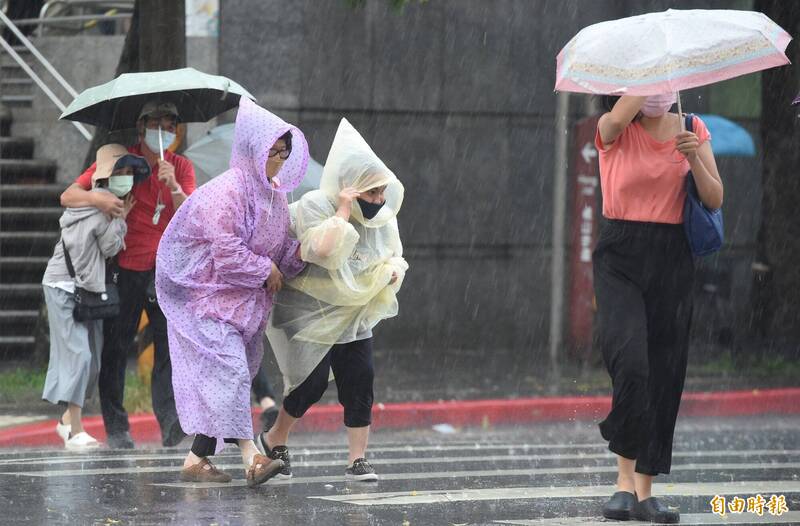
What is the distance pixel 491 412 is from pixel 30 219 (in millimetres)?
5678

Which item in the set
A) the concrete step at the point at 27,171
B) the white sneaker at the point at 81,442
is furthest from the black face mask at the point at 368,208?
the concrete step at the point at 27,171

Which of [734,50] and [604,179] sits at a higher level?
[734,50]

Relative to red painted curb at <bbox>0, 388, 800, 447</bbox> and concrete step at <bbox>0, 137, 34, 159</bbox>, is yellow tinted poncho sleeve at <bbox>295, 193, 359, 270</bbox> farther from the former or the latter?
concrete step at <bbox>0, 137, 34, 159</bbox>

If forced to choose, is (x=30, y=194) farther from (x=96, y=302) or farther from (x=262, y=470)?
(x=262, y=470)

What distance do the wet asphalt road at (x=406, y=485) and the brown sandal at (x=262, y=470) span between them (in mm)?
70

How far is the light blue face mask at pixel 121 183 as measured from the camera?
8734mm

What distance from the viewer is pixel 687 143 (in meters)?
5.97

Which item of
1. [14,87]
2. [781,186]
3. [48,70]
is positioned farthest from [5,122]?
[781,186]

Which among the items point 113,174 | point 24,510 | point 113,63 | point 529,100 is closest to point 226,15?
point 113,63

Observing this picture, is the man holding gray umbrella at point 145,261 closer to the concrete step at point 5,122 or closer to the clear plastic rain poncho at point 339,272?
the clear plastic rain poncho at point 339,272

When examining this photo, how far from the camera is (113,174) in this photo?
875cm

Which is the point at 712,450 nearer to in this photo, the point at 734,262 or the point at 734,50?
the point at 734,50

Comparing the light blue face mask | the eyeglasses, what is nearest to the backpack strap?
the light blue face mask

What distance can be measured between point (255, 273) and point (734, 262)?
11.2 m
